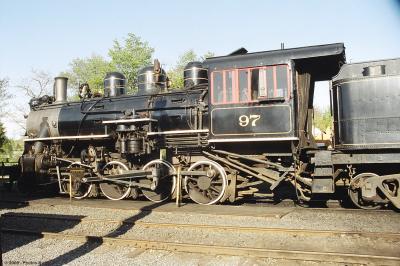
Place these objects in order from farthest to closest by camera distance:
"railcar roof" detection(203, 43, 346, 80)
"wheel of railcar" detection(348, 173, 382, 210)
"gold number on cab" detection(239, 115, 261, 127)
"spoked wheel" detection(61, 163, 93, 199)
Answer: "spoked wheel" detection(61, 163, 93, 199), "gold number on cab" detection(239, 115, 261, 127), "railcar roof" detection(203, 43, 346, 80), "wheel of railcar" detection(348, 173, 382, 210)

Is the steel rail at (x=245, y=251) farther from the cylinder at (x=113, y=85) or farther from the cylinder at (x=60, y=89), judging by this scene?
the cylinder at (x=60, y=89)

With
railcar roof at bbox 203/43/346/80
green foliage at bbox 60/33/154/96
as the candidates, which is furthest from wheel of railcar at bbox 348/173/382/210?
green foliage at bbox 60/33/154/96

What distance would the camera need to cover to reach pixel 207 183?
363 inches

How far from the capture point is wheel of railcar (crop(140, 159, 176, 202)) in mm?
9680

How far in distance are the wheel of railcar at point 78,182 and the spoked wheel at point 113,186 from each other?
1.77 feet

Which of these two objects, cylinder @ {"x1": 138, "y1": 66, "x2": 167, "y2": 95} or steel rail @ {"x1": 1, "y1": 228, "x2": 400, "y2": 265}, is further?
cylinder @ {"x1": 138, "y1": 66, "x2": 167, "y2": 95}

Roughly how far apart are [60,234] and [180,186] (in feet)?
11.4

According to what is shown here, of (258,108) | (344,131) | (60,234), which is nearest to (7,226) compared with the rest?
(60,234)

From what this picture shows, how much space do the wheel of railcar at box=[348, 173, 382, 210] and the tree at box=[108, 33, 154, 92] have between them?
36.6 m

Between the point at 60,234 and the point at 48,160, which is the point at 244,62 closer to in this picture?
the point at 60,234

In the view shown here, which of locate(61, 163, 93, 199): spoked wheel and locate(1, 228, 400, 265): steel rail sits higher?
locate(61, 163, 93, 199): spoked wheel

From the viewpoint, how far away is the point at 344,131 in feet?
25.5

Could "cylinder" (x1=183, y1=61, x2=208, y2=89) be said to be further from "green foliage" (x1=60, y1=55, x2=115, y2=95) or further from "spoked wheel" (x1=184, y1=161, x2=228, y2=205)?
"green foliage" (x1=60, y1=55, x2=115, y2=95)

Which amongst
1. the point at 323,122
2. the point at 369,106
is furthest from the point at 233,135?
the point at 323,122
